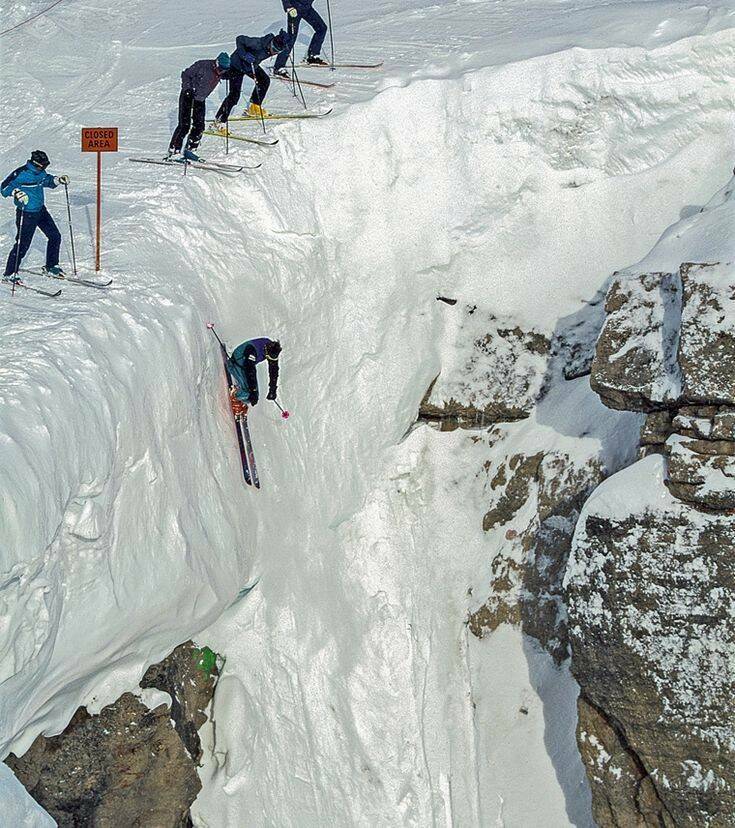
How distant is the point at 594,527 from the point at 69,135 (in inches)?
390

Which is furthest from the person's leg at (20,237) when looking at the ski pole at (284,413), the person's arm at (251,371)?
the ski pole at (284,413)

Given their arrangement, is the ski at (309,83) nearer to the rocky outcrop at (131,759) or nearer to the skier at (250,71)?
the skier at (250,71)

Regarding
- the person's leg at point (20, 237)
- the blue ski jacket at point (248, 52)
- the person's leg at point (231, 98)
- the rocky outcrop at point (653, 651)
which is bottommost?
the rocky outcrop at point (653, 651)

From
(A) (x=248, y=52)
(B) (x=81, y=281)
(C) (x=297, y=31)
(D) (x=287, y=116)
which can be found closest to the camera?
(B) (x=81, y=281)

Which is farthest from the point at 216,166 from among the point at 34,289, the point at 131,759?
the point at 131,759

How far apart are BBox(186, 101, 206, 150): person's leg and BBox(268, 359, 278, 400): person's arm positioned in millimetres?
3493

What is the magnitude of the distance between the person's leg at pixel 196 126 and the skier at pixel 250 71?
2.41 feet

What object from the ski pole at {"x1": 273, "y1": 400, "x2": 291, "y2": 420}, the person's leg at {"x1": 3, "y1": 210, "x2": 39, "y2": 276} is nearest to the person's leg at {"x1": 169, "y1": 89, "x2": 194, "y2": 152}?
the person's leg at {"x1": 3, "y1": 210, "x2": 39, "y2": 276}

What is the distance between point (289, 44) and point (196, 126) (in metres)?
2.82

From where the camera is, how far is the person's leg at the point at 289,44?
1675cm

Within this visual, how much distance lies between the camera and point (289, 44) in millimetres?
16781

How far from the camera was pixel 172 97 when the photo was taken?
57.2 feet

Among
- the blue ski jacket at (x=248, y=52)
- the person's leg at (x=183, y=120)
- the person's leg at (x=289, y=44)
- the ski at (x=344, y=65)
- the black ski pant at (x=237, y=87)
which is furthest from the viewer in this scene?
the ski at (x=344, y=65)

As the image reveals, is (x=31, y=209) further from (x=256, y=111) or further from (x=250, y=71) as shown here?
(x=256, y=111)
